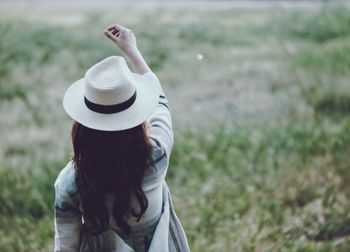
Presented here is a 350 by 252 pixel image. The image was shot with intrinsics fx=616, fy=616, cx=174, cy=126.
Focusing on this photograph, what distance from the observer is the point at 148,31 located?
12.6m

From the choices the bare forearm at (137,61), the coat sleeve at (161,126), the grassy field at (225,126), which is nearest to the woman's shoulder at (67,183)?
the coat sleeve at (161,126)

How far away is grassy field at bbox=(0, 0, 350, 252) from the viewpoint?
4.37 m

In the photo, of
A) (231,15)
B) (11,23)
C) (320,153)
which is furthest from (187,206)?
(231,15)

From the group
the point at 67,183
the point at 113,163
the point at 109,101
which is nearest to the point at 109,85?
the point at 109,101

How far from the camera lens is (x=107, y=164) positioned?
233cm

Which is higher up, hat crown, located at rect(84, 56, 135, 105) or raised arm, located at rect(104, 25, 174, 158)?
hat crown, located at rect(84, 56, 135, 105)

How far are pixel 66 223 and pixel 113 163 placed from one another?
316mm

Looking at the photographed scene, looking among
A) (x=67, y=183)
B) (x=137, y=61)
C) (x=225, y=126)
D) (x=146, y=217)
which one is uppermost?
(x=137, y=61)

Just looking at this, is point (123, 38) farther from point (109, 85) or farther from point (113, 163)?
point (113, 163)

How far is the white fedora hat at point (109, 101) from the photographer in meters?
2.27

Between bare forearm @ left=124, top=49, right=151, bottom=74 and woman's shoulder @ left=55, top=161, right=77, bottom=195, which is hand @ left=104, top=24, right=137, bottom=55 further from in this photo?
woman's shoulder @ left=55, top=161, right=77, bottom=195

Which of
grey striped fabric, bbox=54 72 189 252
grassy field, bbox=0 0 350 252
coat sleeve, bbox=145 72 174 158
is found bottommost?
grassy field, bbox=0 0 350 252

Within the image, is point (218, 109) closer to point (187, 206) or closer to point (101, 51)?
point (187, 206)

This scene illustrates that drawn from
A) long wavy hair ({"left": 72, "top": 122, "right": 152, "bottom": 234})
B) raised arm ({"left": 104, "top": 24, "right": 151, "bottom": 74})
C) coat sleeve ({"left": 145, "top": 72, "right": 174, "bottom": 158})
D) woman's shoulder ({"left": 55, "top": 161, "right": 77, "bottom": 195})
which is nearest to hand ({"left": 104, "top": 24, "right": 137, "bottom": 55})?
raised arm ({"left": 104, "top": 24, "right": 151, "bottom": 74})
